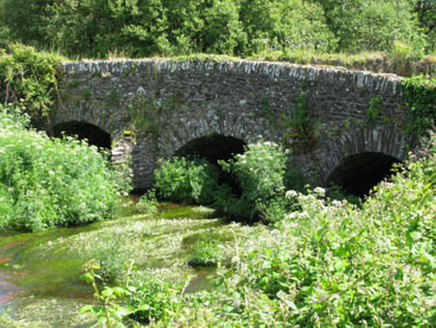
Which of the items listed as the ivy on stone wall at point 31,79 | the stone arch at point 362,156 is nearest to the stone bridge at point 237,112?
the stone arch at point 362,156

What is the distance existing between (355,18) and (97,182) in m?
13.3

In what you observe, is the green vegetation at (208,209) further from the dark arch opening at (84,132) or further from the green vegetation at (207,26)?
the dark arch opening at (84,132)

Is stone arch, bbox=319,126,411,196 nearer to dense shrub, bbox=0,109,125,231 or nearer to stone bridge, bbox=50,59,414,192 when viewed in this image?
stone bridge, bbox=50,59,414,192

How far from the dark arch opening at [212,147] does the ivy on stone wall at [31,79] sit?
3908mm

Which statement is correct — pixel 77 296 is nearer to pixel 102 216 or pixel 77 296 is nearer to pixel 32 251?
pixel 32 251

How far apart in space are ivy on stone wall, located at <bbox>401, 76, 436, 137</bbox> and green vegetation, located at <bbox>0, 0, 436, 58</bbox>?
7114 millimetres

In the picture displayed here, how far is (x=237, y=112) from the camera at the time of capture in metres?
12.1

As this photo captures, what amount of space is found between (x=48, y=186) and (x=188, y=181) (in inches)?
114

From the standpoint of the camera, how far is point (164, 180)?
12.6 m

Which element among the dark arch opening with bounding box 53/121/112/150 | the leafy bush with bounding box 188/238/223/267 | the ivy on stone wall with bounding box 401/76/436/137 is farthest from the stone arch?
the dark arch opening with bounding box 53/121/112/150

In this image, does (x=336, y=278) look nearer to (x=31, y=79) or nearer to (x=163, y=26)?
(x=31, y=79)

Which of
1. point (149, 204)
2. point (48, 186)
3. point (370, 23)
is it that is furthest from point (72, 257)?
point (370, 23)

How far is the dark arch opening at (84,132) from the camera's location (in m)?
15.2

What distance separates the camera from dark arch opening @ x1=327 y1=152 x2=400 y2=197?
10555 mm
